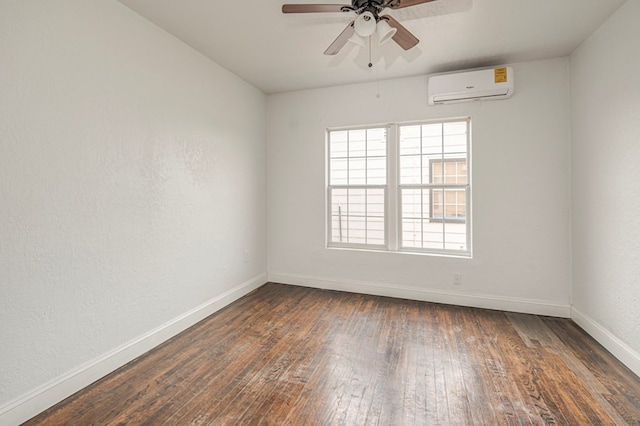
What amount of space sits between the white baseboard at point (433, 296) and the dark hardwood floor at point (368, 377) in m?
0.15

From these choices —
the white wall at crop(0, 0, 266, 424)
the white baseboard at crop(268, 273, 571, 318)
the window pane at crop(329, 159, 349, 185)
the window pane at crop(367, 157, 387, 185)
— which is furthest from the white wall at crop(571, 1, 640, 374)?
the white wall at crop(0, 0, 266, 424)

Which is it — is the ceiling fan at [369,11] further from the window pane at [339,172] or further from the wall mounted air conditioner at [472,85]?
the window pane at [339,172]

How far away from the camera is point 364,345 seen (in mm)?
2604

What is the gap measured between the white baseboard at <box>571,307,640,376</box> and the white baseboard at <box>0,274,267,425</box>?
3701 mm

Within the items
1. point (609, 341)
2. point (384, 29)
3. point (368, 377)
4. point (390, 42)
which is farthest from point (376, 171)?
point (609, 341)

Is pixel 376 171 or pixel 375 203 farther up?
pixel 376 171

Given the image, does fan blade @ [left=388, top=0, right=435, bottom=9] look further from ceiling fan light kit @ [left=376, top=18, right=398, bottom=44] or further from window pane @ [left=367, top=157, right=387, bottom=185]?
window pane @ [left=367, top=157, right=387, bottom=185]

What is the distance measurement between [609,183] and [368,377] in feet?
8.48

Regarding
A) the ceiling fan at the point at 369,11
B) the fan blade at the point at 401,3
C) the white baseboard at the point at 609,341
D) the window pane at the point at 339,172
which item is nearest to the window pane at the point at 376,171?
the window pane at the point at 339,172

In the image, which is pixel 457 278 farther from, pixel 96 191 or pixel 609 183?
pixel 96 191

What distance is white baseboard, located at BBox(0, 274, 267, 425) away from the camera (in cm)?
171

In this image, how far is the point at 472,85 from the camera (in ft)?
10.6

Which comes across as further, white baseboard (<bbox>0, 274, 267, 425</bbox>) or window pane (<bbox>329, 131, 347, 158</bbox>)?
window pane (<bbox>329, 131, 347, 158</bbox>)

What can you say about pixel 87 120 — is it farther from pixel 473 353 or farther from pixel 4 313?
pixel 473 353
